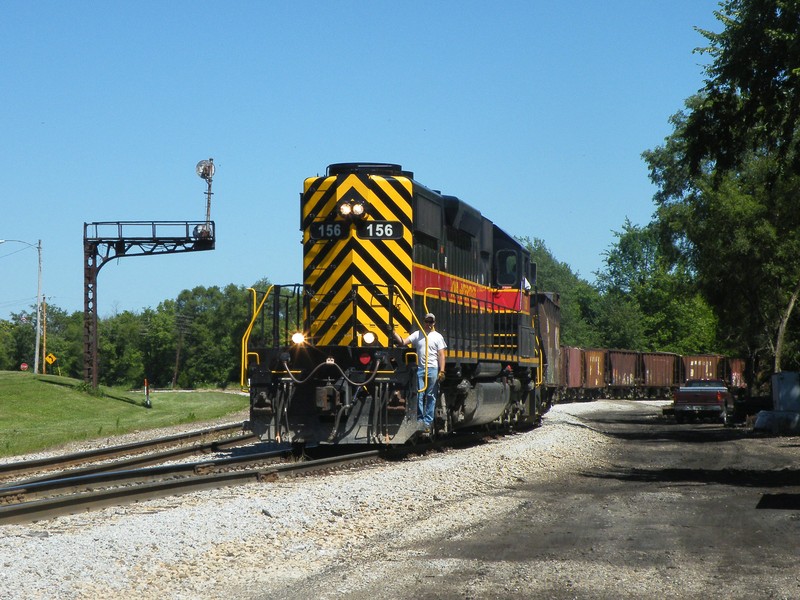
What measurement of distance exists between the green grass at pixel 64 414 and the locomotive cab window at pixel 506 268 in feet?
33.2

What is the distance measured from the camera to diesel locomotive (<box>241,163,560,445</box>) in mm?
15461

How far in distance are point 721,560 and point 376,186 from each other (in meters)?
9.93

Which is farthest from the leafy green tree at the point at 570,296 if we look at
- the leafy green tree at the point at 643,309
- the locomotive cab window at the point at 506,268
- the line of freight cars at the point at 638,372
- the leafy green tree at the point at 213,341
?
the locomotive cab window at the point at 506,268

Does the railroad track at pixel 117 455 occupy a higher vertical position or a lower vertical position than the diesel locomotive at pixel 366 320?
lower

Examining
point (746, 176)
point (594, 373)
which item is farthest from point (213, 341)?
point (746, 176)

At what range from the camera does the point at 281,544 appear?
348 inches

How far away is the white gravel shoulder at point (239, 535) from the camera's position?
7.25 metres

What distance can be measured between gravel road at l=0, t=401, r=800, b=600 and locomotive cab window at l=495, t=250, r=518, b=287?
321 inches

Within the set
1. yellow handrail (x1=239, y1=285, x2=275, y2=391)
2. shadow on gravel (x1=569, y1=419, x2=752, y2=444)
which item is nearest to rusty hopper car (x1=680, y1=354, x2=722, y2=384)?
shadow on gravel (x1=569, y1=419, x2=752, y2=444)

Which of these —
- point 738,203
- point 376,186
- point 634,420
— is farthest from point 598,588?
point 634,420

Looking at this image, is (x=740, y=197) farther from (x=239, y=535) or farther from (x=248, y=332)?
(x=239, y=535)

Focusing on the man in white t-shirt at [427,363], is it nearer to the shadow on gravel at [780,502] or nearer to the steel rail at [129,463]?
the steel rail at [129,463]

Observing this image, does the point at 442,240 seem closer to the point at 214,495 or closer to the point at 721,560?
the point at 214,495

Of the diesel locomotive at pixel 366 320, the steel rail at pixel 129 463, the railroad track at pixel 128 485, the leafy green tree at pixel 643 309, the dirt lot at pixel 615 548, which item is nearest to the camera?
the dirt lot at pixel 615 548
